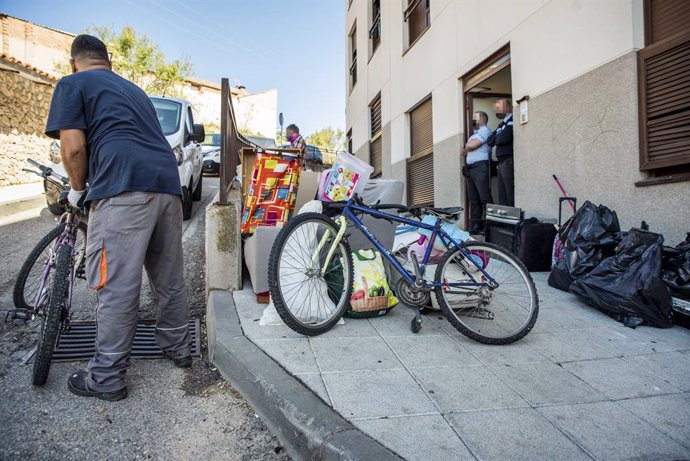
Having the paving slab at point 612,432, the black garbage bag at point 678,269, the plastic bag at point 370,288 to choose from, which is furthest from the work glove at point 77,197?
the black garbage bag at point 678,269

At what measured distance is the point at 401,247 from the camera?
3.59 m

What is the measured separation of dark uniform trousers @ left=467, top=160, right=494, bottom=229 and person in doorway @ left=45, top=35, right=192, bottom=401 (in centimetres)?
485

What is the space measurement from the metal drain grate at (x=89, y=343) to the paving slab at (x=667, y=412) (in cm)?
261

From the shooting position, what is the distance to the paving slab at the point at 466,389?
2.05 m

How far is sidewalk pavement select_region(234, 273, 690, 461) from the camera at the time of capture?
178cm

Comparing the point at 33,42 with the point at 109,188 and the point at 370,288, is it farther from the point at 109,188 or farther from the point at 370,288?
the point at 370,288

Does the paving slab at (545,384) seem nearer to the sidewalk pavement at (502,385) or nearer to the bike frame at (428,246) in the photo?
the sidewalk pavement at (502,385)

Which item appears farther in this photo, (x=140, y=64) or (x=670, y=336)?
(x=140, y=64)

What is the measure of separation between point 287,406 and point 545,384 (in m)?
1.41

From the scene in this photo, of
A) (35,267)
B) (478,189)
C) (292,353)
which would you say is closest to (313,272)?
(292,353)

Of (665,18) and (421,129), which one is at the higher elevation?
(421,129)

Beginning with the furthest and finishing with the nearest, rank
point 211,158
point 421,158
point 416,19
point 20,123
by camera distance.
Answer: point 211,158 → point 20,123 → point 416,19 → point 421,158

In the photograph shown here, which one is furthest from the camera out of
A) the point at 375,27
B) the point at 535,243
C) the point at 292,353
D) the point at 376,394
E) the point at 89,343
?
the point at 375,27

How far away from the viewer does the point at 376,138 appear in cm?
1227
